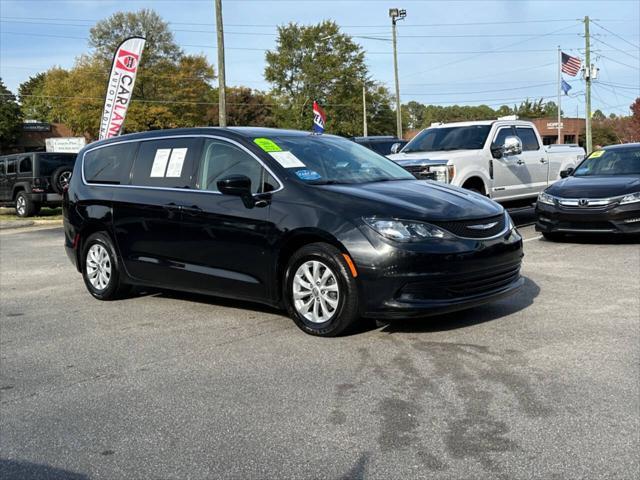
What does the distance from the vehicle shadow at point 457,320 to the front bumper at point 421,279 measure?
454 mm

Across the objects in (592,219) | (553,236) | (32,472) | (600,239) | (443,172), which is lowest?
(32,472)

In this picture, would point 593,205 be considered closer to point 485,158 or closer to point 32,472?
point 485,158

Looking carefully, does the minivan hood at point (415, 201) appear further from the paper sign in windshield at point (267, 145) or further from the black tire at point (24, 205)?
the black tire at point (24, 205)

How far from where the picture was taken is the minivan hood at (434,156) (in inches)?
448

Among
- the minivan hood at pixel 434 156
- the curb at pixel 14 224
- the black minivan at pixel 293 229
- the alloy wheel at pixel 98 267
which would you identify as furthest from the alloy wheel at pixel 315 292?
the curb at pixel 14 224

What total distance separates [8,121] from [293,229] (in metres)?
73.5

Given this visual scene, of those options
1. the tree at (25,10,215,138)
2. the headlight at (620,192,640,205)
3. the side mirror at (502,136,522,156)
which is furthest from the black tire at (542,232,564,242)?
the tree at (25,10,215,138)

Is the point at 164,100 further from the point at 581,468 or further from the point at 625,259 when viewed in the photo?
the point at 581,468

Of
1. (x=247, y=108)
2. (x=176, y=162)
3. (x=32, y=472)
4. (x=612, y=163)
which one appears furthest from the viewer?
(x=247, y=108)

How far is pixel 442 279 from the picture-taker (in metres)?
5.21

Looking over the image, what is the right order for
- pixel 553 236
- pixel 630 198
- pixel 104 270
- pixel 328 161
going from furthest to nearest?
pixel 553 236 → pixel 630 198 → pixel 104 270 → pixel 328 161

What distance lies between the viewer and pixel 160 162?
680cm

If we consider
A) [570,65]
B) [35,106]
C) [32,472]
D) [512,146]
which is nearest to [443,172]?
[512,146]

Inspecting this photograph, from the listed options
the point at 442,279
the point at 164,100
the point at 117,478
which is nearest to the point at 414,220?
the point at 442,279
